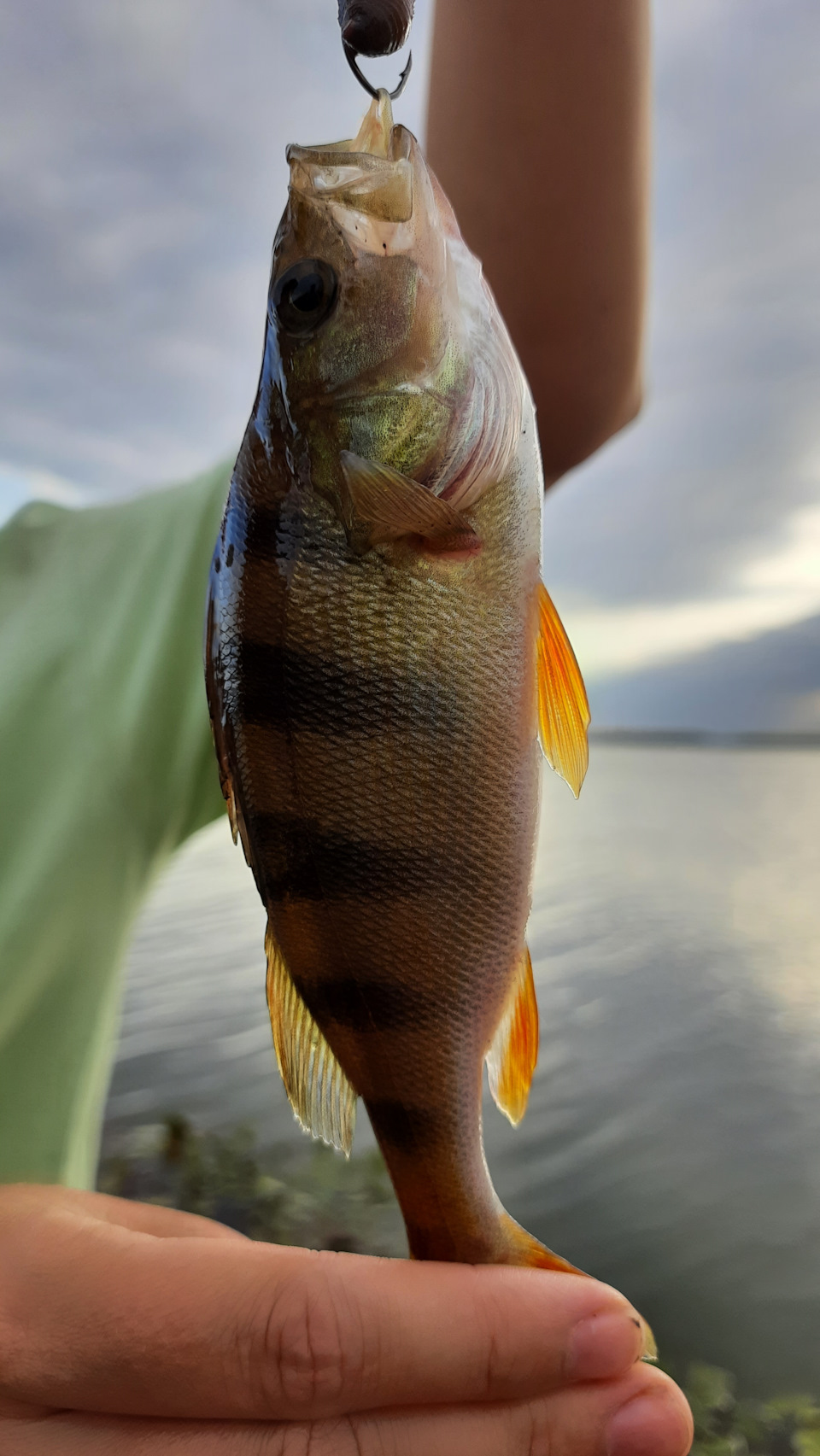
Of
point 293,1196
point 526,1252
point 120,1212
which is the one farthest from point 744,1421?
point 120,1212

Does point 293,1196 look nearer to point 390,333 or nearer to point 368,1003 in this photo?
point 368,1003

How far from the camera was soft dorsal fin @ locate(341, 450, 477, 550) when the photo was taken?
0.74 m

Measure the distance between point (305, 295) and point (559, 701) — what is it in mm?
471

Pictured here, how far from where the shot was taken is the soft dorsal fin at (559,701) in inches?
31.6

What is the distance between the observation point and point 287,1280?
2.36 ft

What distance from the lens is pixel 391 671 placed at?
2.43 feet

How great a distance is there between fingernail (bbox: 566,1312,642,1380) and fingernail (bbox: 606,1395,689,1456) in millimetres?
27

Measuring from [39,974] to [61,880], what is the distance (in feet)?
0.46

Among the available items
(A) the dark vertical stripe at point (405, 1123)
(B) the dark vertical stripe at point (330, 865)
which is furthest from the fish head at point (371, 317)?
(A) the dark vertical stripe at point (405, 1123)

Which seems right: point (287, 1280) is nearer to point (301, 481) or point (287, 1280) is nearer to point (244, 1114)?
point (301, 481)

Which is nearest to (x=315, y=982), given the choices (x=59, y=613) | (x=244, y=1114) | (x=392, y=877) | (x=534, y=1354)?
(x=392, y=877)

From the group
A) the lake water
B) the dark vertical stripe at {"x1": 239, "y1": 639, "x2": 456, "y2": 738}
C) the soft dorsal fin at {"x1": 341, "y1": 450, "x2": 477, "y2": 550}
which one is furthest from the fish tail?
the lake water

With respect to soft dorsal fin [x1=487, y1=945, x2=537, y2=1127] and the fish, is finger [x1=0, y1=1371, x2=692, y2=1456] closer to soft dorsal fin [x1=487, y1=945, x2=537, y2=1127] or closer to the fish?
the fish

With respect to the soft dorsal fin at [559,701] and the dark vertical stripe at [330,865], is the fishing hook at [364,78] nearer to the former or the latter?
the soft dorsal fin at [559,701]
